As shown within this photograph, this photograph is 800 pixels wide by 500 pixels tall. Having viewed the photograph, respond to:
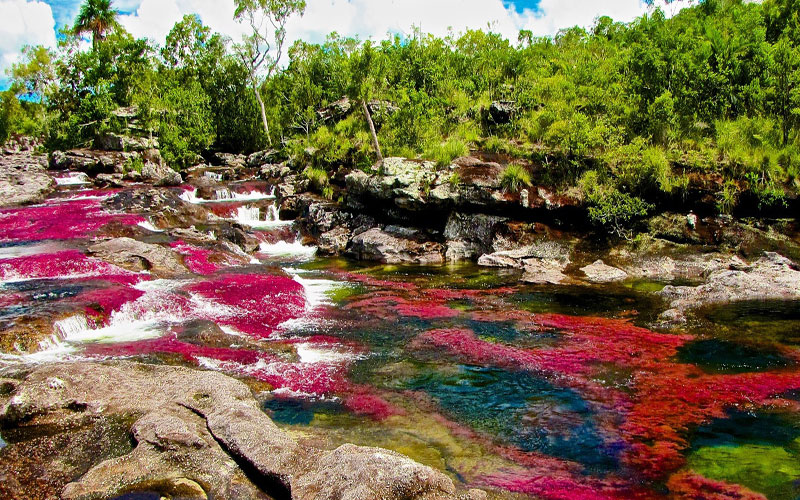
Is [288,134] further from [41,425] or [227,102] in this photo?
[41,425]

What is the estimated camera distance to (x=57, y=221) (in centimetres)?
2742

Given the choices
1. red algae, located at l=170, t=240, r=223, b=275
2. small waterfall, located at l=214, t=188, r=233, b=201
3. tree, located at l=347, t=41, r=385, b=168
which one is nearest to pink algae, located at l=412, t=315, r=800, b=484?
red algae, located at l=170, t=240, r=223, b=275

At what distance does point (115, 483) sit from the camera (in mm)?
5832

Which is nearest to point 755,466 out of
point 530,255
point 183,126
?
point 530,255

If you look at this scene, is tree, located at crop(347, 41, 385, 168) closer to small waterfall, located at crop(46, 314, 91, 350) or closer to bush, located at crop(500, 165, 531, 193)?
bush, located at crop(500, 165, 531, 193)

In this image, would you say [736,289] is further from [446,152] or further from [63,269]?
[63,269]

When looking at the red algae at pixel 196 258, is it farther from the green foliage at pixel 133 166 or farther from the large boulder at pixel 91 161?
the large boulder at pixel 91 161

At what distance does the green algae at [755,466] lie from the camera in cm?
657

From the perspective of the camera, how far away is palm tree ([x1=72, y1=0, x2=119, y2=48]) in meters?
65.9

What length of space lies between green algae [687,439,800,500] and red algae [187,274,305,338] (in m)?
11.1

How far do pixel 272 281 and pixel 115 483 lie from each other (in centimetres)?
1321

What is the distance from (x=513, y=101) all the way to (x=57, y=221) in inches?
1214

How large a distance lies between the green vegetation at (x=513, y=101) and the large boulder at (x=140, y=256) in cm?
1620

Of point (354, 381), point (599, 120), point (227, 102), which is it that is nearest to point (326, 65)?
point (227, 102)
